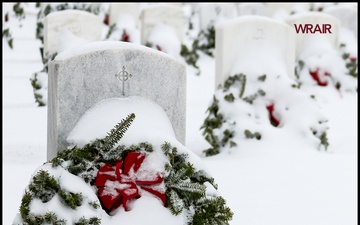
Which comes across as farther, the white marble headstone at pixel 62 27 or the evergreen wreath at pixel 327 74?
the evergreen wreath at pixel 327 74

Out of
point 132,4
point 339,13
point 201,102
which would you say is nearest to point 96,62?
point 201,102

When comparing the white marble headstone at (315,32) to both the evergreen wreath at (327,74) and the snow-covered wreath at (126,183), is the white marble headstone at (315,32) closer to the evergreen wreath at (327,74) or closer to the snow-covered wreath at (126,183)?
the evergreen wreath at (327,74)

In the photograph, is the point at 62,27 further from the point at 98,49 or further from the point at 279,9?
the point at 279,9

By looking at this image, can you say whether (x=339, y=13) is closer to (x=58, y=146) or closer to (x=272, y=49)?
(x=272, y=49)

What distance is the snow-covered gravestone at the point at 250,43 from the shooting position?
22.6 ft

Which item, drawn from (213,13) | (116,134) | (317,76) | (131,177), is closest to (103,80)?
(116,134)

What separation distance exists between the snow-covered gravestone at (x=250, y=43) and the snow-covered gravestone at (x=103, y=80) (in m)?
2.47

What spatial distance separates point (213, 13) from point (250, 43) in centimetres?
629

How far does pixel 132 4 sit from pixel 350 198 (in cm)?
871

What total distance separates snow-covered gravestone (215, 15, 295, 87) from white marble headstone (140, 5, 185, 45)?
14.1 feet

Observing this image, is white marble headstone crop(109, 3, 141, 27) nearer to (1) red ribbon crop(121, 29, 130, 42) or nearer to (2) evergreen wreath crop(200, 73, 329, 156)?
(1) red ribbon crop(121, 29, 130, 42)

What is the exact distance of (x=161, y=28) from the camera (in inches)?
451

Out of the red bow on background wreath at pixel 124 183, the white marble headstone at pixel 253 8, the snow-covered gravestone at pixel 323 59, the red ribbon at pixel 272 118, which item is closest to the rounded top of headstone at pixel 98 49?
the red bow on background wreath at pixel 124 183

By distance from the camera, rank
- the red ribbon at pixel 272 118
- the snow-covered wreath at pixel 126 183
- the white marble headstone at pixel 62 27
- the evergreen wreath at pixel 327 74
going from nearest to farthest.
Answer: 1. the snow-covered wreath at pixel 126 183
2. the red ribbon at pixel 272 118
3. the white marble headstone at pixel 62 27
4. the evergreen wreath at pixel 327 74
